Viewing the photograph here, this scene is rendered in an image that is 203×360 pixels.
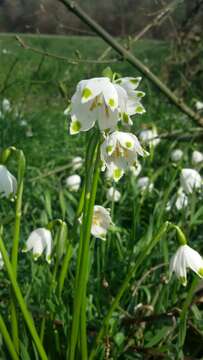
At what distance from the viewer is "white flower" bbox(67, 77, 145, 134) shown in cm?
111

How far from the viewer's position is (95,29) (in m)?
2.47

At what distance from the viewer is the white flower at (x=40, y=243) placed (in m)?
1.50

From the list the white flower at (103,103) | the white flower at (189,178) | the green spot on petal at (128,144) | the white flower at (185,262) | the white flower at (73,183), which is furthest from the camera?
the white flower at (73,183)

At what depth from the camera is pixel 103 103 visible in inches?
45.2

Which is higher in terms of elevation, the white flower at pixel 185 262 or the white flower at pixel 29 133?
the white flower at pixel 29 133

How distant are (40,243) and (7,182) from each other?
0.20 meters

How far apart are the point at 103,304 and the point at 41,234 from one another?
50 cm

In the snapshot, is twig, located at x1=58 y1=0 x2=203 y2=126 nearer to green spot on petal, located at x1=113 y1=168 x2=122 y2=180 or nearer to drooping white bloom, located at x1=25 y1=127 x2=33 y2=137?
green spot on petal, located at x1=113 y1=168 x2=122 y2=180

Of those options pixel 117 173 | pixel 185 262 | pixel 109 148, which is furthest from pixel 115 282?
pixel 109 148

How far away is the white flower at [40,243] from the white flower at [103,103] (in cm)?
44

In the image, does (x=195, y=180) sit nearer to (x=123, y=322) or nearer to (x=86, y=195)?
(x=123, y=322)

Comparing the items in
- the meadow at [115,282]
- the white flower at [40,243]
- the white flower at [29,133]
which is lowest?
the meadow at [115,282]

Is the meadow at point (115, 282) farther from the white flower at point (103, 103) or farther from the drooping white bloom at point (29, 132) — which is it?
the drooping white bloom at point (29, 132)

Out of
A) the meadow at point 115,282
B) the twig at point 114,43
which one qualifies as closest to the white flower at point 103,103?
the meadow at point 115,282
